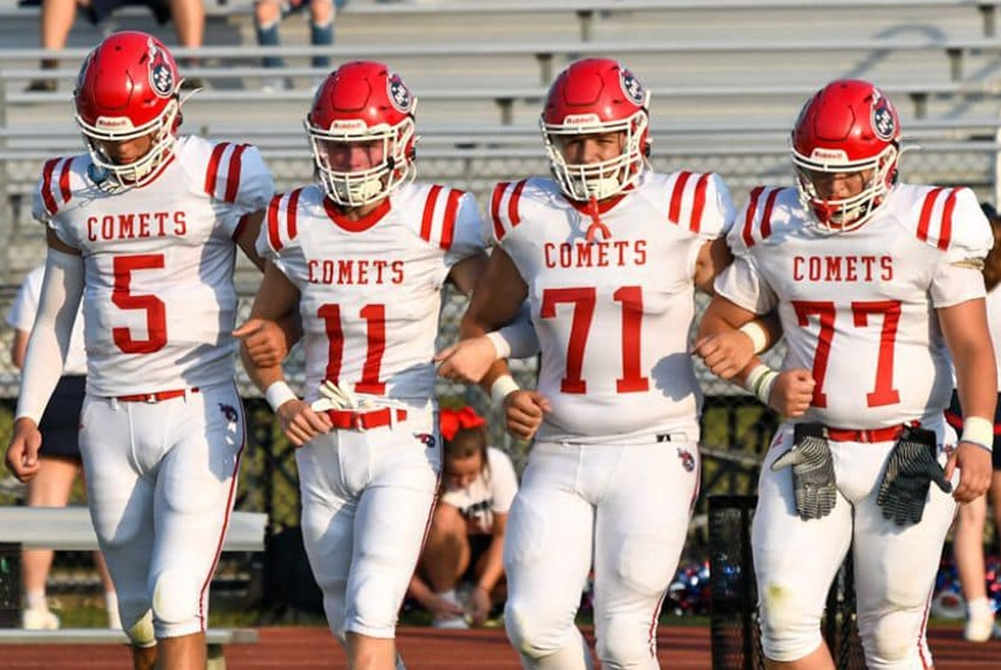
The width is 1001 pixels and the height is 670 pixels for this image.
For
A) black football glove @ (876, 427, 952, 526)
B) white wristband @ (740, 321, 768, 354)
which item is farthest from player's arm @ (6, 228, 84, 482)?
black football glove @ (876, 427, 952, 526)

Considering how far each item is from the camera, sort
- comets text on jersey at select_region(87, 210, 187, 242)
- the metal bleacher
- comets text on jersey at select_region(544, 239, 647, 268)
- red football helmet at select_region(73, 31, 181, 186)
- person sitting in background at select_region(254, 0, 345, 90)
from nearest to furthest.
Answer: comets text on jersey at select_region(544, 239, 647, 268), red football helmet at select_region(73, 31, 181, 186), comets text on jersey at select_region(87, 210, 187, 242), the metal bleacher, person sitting in background at select_region(254, 0, 345, 90)

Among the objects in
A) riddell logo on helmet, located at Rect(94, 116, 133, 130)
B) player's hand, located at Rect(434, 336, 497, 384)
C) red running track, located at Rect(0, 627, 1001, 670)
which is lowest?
red running track, located at Rect(0, 627, 1001, 670)

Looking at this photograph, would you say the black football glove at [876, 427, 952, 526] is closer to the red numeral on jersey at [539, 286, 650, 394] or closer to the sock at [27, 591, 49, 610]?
the red numeral on jersey at [539, 286, 650, 394]

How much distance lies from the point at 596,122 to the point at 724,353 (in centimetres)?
64

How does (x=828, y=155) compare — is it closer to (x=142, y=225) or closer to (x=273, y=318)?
(x=273, y=318)

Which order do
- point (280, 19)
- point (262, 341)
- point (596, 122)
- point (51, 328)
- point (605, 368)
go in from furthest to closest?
point (280, 19), point (51, 328), point (262, 341), point (605, 368), point (596, 122)

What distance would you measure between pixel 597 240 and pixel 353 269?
2.10ft

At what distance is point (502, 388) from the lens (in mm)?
5363

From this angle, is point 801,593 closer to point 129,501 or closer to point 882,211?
point 882,211

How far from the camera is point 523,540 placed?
17.1 feet

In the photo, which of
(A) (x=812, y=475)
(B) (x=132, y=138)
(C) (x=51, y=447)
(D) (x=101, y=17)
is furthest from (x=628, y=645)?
(D) (x=101, y=17)

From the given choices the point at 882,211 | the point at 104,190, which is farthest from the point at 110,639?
the point at 882,211

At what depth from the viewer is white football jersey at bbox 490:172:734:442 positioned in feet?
17.1

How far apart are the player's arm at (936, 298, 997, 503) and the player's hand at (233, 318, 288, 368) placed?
1.71 meters
